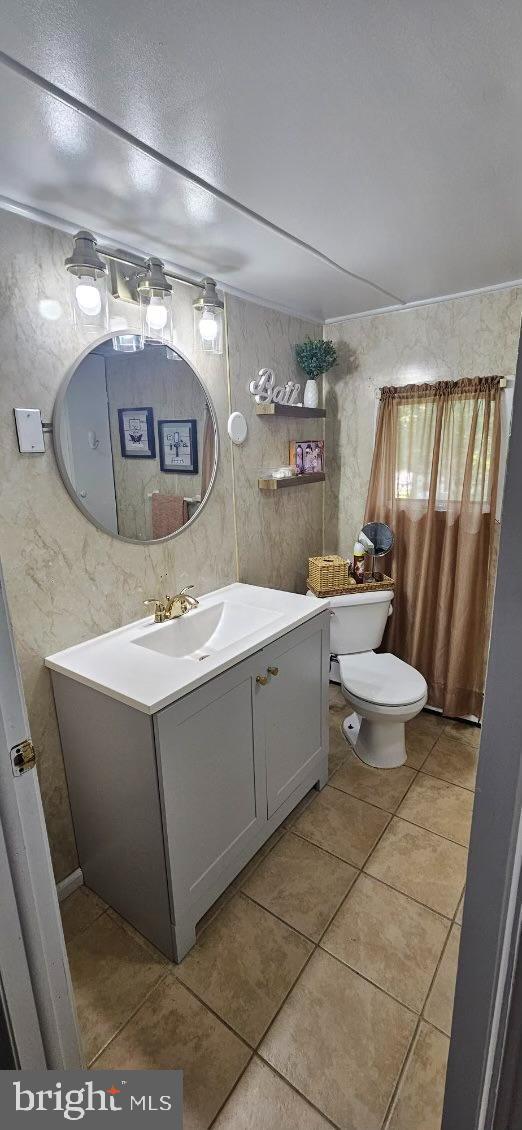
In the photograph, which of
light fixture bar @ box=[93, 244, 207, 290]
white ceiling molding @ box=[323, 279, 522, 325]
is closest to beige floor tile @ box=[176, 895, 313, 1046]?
light fixture bar @ box=[93, 244, 207, 290]

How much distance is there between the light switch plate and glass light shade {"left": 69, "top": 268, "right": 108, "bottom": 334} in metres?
0.33

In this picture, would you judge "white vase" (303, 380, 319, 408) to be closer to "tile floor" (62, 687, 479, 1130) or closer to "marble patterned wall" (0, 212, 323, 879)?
"marble patterned wall" (0, 212, 323, 879)

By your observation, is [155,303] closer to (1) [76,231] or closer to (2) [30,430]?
(1) [76,231]

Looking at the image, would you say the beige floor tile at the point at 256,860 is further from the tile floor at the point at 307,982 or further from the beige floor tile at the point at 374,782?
the beige floor tile at the point at 374,782

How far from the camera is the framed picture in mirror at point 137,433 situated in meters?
1.72

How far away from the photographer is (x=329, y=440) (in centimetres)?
285

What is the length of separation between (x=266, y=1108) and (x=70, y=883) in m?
0.91

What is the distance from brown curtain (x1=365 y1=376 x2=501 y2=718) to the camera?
2.33 metres

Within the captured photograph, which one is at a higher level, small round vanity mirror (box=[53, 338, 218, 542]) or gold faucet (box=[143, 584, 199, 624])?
small round vanity mirror (box=[53, 338, 218, 542])

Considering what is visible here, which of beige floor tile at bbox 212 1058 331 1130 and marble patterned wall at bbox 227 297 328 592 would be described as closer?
beige floor tile at bbox 212 1058 331 1130

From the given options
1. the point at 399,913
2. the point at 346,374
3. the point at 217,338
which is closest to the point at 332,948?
the point at 399,913

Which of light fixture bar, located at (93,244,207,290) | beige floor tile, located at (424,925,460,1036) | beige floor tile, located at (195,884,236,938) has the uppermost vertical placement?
light fixture bar, located at (93,244,207,290)

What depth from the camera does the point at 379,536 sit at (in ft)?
8.68

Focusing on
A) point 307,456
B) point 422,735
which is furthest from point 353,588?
point 422,735
